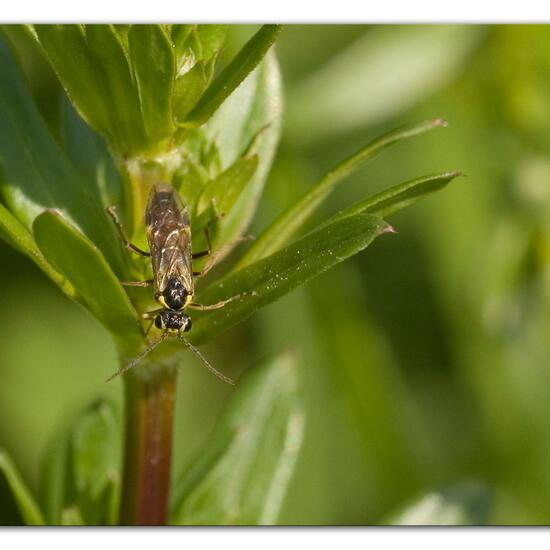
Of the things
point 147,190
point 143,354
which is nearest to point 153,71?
point 147,190

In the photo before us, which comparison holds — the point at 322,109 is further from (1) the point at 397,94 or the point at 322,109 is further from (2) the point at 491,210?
(2) the point at 491,210

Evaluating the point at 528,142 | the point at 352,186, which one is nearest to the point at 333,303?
the point at 352,186

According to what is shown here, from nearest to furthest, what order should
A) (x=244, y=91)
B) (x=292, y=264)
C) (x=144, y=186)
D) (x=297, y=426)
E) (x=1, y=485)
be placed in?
(x=292, y=264)
(x=144, y=186)
(x=244, y=91)
(x=297, y=426)
(x=1, y=485)

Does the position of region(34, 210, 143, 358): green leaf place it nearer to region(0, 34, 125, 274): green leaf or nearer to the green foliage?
the green foliage

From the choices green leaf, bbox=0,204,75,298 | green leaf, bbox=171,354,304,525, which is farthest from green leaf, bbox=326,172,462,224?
green leaf, bbox=171,354,304,525

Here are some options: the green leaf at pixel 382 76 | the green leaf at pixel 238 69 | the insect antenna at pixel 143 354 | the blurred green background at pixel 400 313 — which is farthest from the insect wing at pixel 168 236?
the green leaf at pixel 382 76

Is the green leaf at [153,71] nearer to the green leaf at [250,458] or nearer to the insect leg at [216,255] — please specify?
the insect leg at [216,255]

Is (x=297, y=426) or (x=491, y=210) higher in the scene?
(x=491, y=210)

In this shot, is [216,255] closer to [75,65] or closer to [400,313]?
[75,65]
